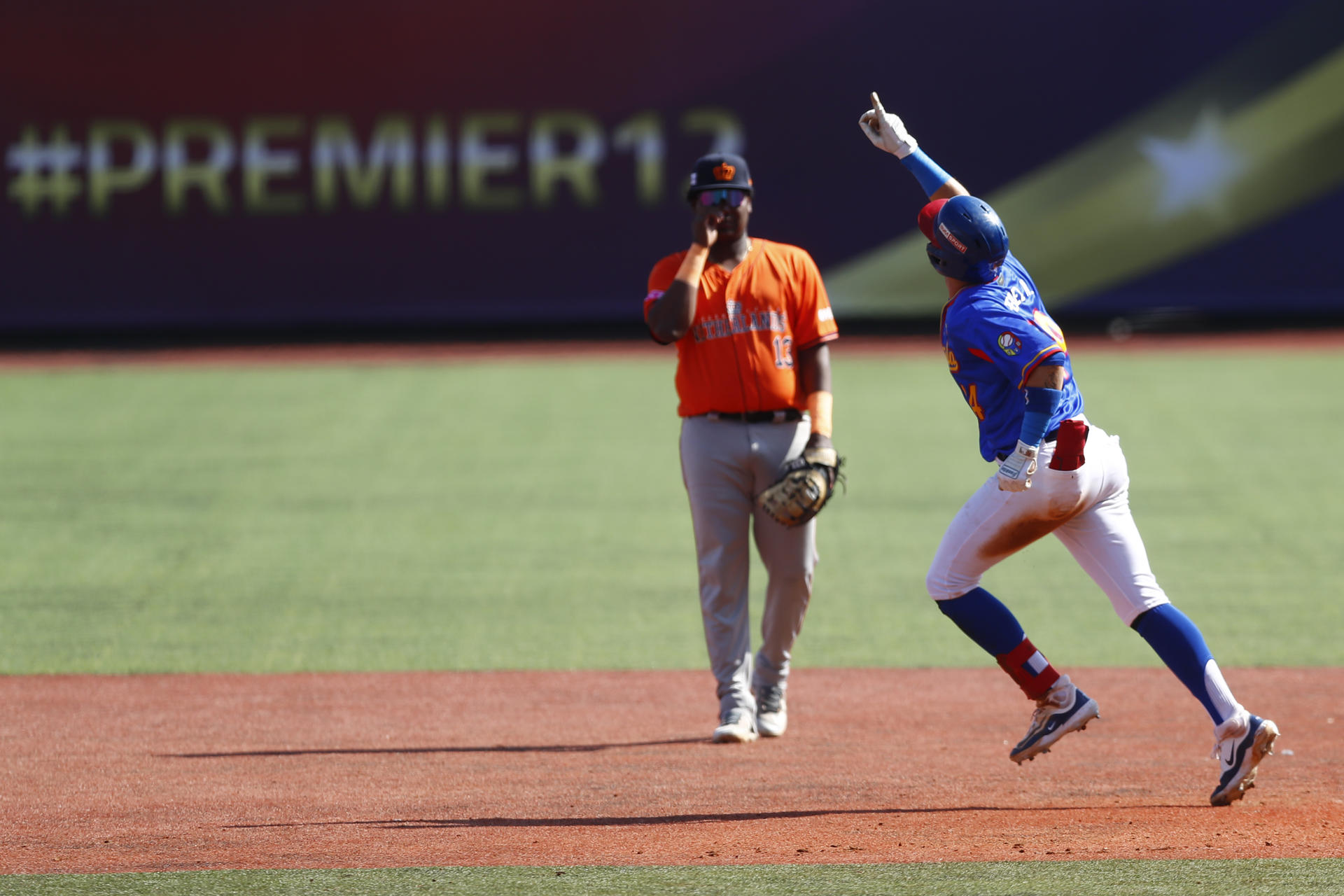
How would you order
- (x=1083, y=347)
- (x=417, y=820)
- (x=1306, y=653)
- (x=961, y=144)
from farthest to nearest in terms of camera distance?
(x=961, y=144) → (x=1083, y=347) → (x=1306, y=653) → (x=417, y=820)

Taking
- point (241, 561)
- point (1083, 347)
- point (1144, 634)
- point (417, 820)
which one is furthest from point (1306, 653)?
point (1083, 347)

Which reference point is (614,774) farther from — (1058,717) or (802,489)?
(1058,717)

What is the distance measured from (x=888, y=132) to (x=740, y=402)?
1.09 metres

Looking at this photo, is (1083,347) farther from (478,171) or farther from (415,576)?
(415,576)

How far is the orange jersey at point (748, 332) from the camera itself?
5805 mm

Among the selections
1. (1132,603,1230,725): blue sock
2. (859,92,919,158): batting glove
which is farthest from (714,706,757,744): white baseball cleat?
(859,92,919,158): batting glove

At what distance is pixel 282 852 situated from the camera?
4.55 m

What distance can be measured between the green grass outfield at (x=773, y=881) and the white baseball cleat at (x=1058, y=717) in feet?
2.40

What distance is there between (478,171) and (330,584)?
41.9 feet

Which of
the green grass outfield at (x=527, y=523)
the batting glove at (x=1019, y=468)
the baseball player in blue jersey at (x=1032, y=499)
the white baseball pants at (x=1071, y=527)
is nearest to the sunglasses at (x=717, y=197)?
the baseball player in blue jersey at (x=1032, y=499)

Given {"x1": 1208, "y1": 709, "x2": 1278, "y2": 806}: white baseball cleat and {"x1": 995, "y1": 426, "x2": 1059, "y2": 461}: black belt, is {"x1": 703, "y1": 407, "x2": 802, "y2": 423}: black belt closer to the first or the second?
{"x1": 995, "y1": 426, "x2": 1059, "y2": 461}: black belt

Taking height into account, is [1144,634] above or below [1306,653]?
above

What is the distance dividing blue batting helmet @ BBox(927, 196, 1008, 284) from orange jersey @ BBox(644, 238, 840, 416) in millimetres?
849

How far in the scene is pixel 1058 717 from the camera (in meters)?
5.04
